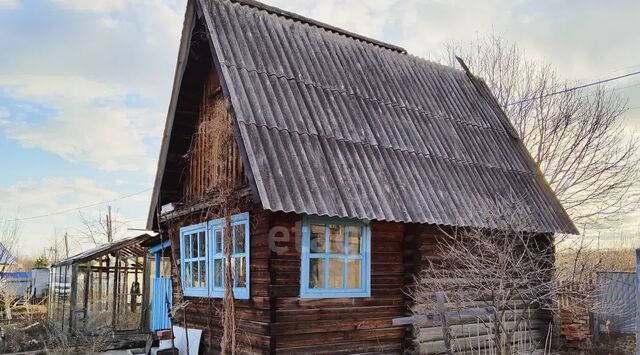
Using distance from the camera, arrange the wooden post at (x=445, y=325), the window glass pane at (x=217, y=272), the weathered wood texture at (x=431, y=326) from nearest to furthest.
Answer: the wooden post at (x=445, y=325)
the weathered wood texture at (x=431, y=326)
the window glass pane at (x=217, y=272)

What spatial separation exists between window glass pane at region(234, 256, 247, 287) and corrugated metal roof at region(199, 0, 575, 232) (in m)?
1.92

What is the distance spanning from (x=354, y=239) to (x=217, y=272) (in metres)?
2.58

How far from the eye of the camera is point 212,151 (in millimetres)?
10547

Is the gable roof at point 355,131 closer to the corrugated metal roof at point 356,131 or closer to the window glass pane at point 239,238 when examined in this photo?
the corrugated metal roof at point 356,131

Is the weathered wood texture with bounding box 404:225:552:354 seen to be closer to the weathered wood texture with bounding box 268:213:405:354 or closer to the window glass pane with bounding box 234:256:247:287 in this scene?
the weathered wood texture with bounding box 268:213:405:354

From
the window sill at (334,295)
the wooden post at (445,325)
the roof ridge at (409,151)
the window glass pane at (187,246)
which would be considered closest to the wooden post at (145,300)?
the window glass pane at (187,246)

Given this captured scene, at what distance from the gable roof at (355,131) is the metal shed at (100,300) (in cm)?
676

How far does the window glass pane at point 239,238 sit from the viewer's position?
9070mm

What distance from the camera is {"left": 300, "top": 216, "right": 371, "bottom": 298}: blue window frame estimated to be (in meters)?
8.42

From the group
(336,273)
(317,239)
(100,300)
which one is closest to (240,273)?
(317,239)

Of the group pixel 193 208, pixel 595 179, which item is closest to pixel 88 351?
pixel 193 208

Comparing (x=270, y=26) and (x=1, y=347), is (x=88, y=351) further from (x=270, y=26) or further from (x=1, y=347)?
(x=270, y=26)

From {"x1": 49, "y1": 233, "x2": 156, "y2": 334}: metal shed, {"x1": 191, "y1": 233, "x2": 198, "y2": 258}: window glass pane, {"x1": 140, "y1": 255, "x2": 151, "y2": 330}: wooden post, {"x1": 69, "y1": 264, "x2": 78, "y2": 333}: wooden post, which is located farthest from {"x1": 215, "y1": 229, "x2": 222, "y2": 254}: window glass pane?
{"x1": 69, "y1": 264, "x2": 78, "y2": 333}: wooden post

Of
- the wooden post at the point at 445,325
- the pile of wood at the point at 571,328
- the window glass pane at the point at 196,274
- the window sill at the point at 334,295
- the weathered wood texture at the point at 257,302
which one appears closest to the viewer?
the wooden post at the point at 445,325
